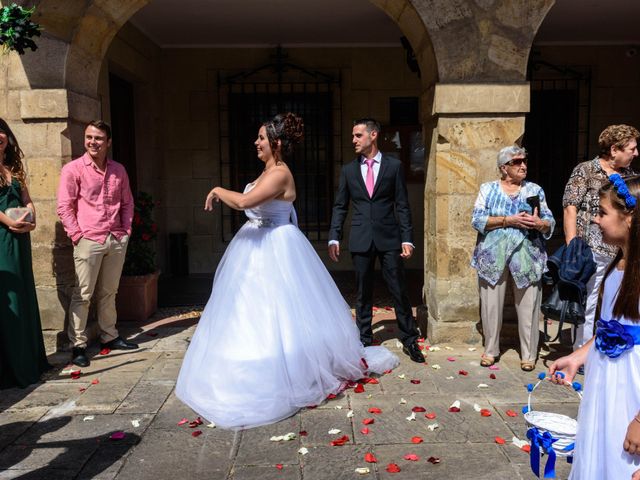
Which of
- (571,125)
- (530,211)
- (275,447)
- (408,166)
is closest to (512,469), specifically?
(275,447)

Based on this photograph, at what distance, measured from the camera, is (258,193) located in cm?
416

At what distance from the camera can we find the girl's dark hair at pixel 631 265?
2014 millimetres

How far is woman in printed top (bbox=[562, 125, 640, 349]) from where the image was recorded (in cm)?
442

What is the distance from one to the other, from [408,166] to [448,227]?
12.9 ft

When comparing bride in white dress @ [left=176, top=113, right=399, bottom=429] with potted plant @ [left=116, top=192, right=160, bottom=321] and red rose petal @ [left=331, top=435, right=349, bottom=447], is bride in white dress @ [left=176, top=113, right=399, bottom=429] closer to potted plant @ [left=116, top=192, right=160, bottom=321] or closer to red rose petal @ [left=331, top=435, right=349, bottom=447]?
red rose petal @ [left=331, top=435, right=349, bottom=447]

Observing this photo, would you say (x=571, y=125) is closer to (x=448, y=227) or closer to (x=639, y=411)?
(x=448, y=227)

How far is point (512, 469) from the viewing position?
10.3 feet

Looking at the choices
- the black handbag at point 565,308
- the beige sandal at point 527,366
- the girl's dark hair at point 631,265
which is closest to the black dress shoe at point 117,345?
the beige sandal at point 527,366

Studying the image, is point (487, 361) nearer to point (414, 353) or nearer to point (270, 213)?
point (414, 353)

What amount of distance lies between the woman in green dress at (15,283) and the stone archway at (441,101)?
1.90 ft

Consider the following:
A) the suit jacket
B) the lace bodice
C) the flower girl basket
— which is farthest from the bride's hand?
the flower girl basket

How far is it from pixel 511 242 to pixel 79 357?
11.6 feet

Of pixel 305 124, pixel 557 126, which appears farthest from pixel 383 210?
pixel 557 126

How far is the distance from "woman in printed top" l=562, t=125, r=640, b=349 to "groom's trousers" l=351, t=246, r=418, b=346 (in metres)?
1.30
